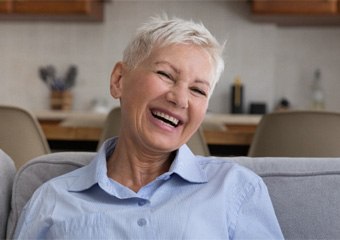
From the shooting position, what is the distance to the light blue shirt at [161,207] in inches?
50.9

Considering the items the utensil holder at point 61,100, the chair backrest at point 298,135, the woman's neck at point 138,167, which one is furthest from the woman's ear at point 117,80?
the utensil holder at point 61,100

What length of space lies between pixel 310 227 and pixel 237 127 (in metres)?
3.21

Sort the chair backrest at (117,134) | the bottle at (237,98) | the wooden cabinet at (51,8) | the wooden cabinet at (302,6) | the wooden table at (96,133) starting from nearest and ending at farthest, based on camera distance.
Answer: the chair backrest at (117,134) → the wooden table at (96,133) → the wooden cabinet at (302,6) → the wooden cabinet at (51,8) → the bottle at (237,98)

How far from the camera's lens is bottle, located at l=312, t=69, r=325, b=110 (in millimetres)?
4961

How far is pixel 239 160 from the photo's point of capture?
1.50 meters

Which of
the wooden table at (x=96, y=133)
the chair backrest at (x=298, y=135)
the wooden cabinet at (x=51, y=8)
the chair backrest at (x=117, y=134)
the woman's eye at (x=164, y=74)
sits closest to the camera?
the woman's eye at (x=164, y=74)

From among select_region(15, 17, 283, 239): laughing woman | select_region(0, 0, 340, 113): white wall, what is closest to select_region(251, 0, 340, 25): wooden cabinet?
select_region(0, 0, 340, 113): white wall

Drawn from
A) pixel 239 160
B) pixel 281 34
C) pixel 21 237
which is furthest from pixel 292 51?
pixel 21 237

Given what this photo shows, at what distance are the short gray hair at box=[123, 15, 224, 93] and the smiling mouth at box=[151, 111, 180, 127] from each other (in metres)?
0.14

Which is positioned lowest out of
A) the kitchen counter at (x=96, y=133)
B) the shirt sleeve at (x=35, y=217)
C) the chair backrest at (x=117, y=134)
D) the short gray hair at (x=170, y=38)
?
the kitchen counter at (x=96, y=133)

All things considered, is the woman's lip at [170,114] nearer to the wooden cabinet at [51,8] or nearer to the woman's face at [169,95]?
the woman's face at [169,95]

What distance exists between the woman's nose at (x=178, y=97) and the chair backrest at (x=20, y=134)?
1.08 m

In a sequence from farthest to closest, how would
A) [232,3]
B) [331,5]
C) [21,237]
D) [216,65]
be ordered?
[232,3], [331,5], [216,65], [21,237]

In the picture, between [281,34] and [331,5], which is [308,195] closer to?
[331,5]
